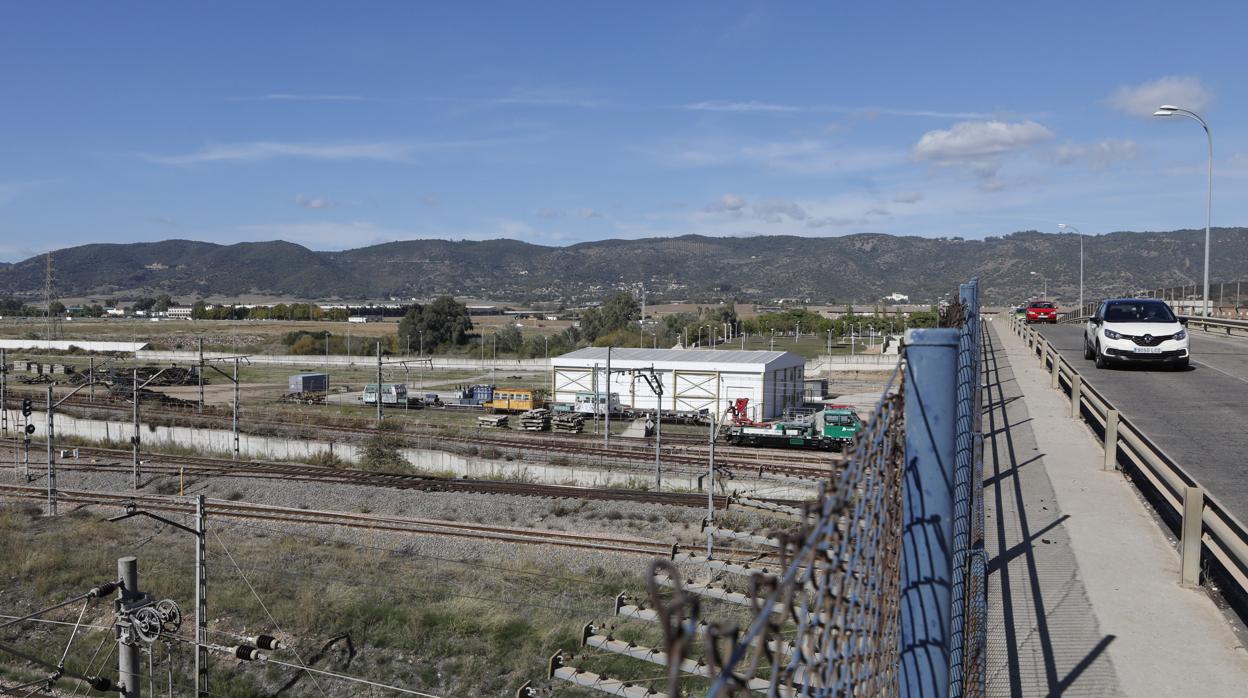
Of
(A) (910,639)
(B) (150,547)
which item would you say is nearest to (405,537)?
(B) (150,547)

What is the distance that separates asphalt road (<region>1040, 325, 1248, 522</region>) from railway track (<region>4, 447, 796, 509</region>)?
10579 millimetres

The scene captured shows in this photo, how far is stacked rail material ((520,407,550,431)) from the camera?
45.9 meters

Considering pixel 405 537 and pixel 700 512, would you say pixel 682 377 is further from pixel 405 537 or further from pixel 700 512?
pixel 405 537

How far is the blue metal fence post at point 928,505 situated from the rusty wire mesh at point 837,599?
0.17 feet

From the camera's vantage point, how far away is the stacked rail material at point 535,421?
151 ft

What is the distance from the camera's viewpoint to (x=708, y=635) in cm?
98

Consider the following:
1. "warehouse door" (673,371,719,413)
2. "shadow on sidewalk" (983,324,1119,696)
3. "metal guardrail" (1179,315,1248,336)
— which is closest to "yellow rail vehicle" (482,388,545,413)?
"warehouse door" (673,371,719,413)

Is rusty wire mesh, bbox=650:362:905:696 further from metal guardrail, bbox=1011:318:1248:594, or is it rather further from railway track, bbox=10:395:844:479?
railway track, bbox=10:395:844:479

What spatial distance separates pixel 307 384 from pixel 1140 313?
171ft

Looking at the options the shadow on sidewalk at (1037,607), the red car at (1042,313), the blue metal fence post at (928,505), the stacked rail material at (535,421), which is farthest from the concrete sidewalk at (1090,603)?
the red car at (1042,313)

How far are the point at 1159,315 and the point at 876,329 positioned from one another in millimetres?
96124

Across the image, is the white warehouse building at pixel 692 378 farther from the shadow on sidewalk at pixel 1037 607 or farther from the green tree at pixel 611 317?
the green tree at pixel 611 317

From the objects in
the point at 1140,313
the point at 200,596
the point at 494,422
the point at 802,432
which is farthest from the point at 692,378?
the point at 200,596

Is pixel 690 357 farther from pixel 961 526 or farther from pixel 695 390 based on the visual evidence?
pixel 961 526
